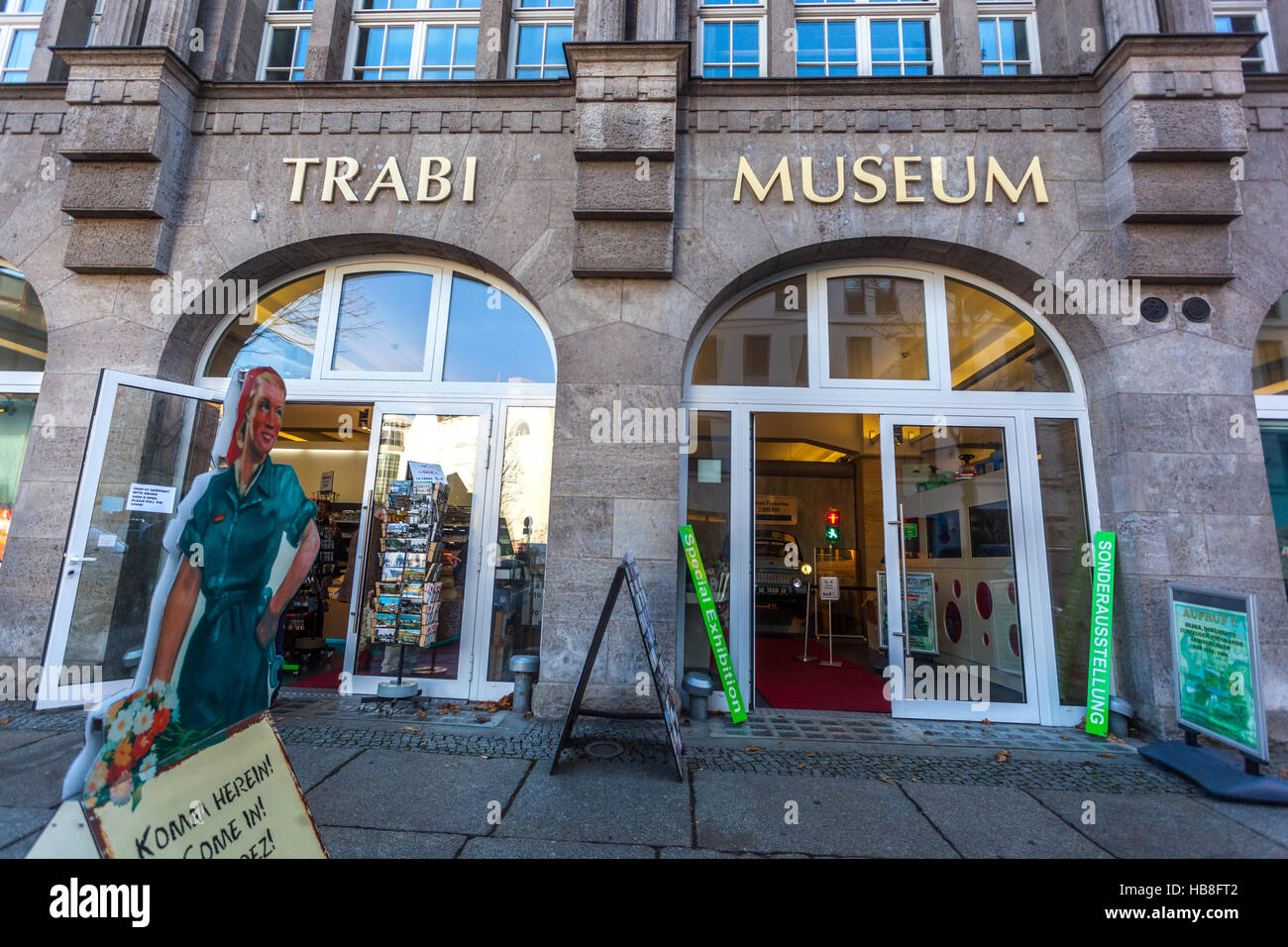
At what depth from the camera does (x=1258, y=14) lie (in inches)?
250

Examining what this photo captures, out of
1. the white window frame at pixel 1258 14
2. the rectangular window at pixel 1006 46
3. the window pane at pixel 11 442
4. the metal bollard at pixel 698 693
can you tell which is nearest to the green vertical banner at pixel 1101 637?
the metal bollard at pixel 698 693

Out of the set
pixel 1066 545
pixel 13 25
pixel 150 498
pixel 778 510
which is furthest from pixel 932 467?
pixel 13 25

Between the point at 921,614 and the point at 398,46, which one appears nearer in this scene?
the point at 921,614

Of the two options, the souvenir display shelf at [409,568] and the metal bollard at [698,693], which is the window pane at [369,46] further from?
the metal bollard at [698,693]

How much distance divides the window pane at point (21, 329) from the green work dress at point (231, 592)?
5936 mm

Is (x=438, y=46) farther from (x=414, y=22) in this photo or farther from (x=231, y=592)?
(x=231, y=592)

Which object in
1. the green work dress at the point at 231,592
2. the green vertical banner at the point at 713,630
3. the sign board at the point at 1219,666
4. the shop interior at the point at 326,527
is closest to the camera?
the green work dress at the point at 231,592

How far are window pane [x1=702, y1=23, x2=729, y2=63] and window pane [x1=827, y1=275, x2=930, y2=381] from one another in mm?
2943

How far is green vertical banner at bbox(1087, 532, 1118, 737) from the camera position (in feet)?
15.9

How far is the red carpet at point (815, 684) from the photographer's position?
5609mm

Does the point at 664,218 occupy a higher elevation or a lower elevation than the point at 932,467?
higher

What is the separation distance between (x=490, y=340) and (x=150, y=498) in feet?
10.7

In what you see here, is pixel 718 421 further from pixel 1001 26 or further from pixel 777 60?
pixel 1001 26

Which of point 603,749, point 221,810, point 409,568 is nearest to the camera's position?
point 221,810
